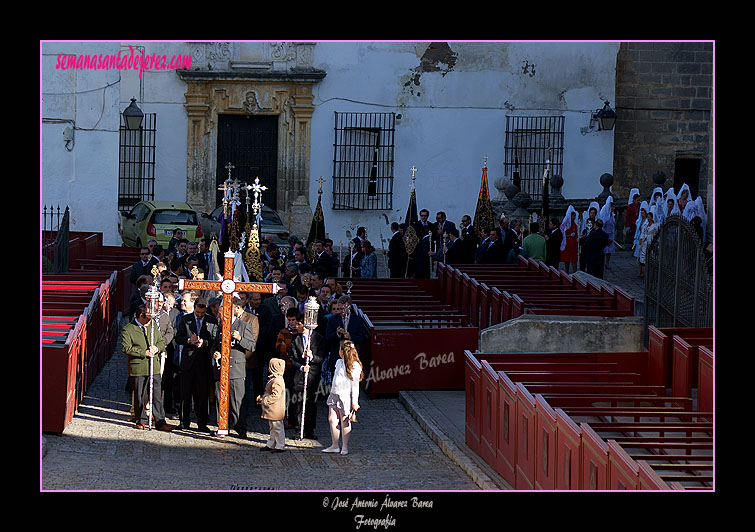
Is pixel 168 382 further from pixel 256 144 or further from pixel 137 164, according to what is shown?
pixel 256 144

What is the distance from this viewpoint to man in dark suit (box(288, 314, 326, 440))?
49.1ft

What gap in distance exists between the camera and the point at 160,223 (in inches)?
1133

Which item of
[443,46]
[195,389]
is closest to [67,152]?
[443,46]

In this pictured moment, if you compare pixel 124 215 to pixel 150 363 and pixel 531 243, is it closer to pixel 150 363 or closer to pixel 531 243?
pixel 531 243

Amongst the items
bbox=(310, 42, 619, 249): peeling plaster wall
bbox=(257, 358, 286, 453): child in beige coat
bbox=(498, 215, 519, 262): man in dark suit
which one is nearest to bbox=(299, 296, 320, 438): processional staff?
bbox=(257, 358, 286, 453): child in beige coat

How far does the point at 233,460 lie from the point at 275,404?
0.77 metres

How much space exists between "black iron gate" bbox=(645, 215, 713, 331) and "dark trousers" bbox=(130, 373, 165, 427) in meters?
7.73

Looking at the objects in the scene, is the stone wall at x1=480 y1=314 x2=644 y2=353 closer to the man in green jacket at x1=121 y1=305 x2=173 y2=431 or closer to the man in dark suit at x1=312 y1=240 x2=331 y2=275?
the man in dark suit at x1=312 y1=240 x2=331 y2=275

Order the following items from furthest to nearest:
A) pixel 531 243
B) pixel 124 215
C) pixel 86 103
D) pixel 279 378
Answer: pixel 124 215, pixel 86 103, pixel 531 243, pixel 279 378

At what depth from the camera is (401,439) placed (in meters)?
15.2

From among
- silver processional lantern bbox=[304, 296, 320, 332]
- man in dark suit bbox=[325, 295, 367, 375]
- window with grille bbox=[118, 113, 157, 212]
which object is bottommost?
man in dark suit bbox=[325, 295, 367, 375]

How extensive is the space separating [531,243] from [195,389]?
1076 centimetres

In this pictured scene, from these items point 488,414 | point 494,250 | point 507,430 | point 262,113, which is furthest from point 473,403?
point 262,113

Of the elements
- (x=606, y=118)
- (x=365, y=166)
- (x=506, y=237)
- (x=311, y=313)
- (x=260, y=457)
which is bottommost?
(x=260, y=457)
